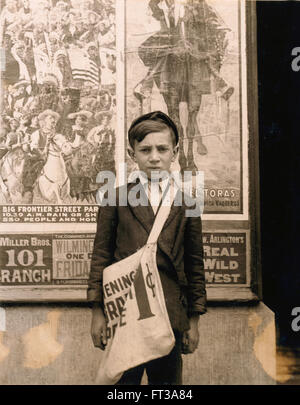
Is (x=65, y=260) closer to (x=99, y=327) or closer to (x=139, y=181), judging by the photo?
(x=99, y=327)

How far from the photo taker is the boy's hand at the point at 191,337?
4.54 meters

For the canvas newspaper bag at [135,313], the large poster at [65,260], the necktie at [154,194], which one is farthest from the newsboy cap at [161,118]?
the large poster at [65,260]

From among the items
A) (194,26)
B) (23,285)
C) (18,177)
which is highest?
(194,26)

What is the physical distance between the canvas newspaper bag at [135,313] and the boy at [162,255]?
5 centimetres

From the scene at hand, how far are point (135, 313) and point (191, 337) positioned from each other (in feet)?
1.65

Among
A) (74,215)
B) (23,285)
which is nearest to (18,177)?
(74,215)

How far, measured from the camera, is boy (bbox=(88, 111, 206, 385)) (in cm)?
447

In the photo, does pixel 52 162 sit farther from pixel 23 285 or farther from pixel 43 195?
pixel 23 285

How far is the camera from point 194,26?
489 centimetres

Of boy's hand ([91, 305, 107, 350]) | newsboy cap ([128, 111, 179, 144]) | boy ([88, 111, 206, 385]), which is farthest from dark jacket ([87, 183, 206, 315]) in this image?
newsboy cap ([128, 111, 179, 144])

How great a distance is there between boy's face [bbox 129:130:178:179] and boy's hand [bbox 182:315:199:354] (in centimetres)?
121

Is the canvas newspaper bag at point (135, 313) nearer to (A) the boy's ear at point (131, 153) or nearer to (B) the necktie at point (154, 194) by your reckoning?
(B) the necktie at point (154, 194)

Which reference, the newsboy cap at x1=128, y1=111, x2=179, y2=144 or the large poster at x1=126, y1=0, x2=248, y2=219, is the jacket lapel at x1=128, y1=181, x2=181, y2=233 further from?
the newsboy cap at x1=128, y1=111, x2=179, y2=144

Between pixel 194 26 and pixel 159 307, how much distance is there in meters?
2.38
